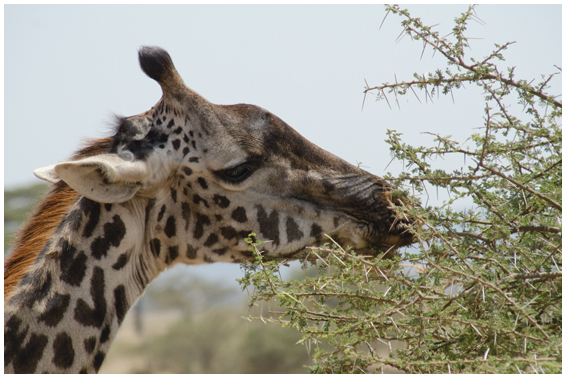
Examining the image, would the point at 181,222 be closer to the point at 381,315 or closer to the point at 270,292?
the point at 270,292

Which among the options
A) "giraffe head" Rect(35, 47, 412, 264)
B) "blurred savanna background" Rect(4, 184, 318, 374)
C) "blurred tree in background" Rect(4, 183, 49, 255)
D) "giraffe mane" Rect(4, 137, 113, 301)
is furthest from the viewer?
"blurred savanna background" Rect(4, 184, 318, 374)

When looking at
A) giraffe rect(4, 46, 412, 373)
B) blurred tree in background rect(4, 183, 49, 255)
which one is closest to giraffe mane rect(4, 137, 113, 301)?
giraffe rect(4, 46, 412, 373)

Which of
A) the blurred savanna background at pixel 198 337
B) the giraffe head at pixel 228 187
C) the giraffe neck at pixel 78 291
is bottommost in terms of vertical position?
the blurred savanna background at pixel 198 337

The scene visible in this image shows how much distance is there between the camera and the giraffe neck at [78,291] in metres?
2.66

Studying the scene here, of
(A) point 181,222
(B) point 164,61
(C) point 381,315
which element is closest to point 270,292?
(C) point 381,315

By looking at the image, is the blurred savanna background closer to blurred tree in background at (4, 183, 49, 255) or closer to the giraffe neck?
blurred tree in background at (4, 183, 49, 255)

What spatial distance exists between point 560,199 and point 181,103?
2128 mm

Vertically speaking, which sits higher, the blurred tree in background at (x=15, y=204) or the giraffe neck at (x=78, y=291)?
the blurred tree in background at (x=15, y=204)

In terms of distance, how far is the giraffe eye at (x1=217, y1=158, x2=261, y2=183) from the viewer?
3.07m

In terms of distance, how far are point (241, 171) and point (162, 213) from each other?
0.52 metres

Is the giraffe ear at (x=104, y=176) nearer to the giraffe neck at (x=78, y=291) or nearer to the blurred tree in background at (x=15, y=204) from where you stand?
the giraffe neck at (x=78, y=291)

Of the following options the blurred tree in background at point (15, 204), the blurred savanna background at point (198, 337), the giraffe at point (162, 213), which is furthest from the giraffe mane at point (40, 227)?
the blurred tree in background at point (15, 204)

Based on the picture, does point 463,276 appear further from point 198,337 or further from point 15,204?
point 198,337

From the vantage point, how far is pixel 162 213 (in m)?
3.04
